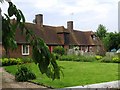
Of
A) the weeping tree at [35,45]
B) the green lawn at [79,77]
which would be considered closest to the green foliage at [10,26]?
the weeping tree at [35,45]

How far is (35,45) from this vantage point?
204 cm

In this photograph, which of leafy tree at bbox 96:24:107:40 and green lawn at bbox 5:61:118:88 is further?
leafy tree at bbox 96:24:107:40

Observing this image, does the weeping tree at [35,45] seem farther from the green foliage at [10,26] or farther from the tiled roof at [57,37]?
the tiled roof at [57,37]

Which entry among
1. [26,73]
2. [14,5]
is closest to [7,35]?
[14,5]

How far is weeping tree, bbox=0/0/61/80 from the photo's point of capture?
6.62 ft

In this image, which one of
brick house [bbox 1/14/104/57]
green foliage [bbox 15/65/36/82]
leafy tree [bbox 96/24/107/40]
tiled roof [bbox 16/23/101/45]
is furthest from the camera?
leafy tree [bbox 96/24/107/40]

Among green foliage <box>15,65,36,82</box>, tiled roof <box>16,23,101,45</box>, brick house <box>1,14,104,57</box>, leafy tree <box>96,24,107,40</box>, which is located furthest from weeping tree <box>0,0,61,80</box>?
leafy tree <box>96,24,107,40</box>

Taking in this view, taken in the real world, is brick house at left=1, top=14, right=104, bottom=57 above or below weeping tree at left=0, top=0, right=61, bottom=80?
above

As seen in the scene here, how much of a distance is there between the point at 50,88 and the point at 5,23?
31.6ft

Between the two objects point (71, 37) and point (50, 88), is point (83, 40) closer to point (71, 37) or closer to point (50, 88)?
point (71, 37)

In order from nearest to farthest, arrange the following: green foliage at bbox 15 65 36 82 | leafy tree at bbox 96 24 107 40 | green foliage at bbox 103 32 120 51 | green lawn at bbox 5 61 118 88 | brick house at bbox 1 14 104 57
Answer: green lawn at bbox 5 61 118 88
green foliage at bbox 15 65 36 82
brick house at bbox 1 14 104 57
green foliage at bbox 103 32 120 51
leafy tree at bbox 96 24 107 40

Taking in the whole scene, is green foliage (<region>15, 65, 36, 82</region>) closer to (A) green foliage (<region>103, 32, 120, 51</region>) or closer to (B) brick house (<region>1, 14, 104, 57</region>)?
(B) brick house (<region>1, 14, 104, 57</region>)

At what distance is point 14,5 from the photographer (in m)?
2.05

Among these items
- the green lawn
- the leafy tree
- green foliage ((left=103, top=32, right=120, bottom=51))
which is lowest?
the green lawn
